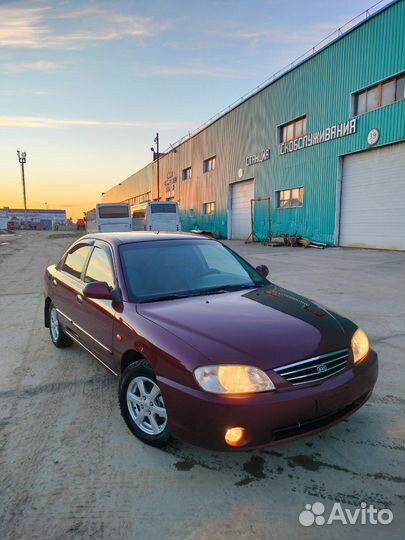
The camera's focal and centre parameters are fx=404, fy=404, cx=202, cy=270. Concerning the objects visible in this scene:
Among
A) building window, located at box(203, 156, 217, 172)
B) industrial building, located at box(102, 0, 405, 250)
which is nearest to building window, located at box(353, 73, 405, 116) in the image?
industrial building, located at box(102, 0, 405, 250)

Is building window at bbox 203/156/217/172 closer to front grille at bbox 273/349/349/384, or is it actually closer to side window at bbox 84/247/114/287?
side window at bbox 84/247/114/287

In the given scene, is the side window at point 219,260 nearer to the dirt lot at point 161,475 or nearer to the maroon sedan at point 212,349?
the maroon sedan at point 212,349

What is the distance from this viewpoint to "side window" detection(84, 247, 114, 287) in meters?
3.74

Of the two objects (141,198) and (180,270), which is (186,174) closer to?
(141,198)

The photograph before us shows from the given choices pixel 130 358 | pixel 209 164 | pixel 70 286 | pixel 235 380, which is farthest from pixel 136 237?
pixel 209 164

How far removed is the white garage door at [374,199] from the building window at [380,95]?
1910 millimetres

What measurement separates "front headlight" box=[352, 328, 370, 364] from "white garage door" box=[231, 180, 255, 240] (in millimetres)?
26744

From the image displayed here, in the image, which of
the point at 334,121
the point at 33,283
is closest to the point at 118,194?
the point at 334,121

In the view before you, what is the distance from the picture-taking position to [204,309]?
311 centimetres

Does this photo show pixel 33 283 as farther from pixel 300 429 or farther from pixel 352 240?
pixel 352 240

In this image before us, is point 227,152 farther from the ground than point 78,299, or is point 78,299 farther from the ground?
point 227,152

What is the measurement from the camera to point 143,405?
9.75 ft

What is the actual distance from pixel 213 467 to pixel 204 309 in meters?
1.09

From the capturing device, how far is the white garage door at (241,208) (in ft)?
98.6
